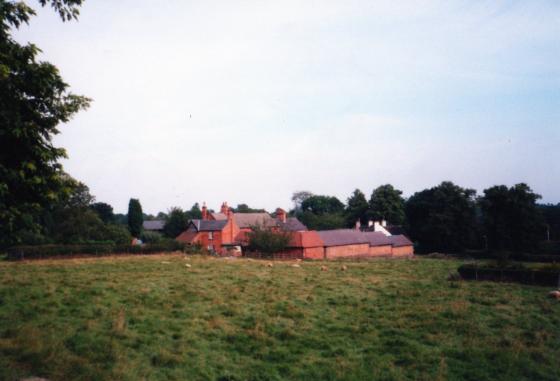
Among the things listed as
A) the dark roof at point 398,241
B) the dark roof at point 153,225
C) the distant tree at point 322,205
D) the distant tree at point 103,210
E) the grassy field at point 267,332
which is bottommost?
the grassy field at point 267,332

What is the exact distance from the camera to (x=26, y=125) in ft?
29.4

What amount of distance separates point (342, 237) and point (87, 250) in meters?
39.3

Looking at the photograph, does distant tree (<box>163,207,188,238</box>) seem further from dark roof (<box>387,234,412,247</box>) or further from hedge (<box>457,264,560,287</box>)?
hedge (<box>457,264,560,287</box>)

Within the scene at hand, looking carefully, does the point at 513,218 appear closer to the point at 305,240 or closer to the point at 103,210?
the point at 305,240

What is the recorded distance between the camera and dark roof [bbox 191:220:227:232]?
70062mm

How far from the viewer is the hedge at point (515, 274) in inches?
1080

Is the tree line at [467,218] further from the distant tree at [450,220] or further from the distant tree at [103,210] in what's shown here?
the distant tree at [103,210]

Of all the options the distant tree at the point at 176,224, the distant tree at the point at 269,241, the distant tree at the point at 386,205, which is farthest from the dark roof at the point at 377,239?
the distant tree at the point at 176,224

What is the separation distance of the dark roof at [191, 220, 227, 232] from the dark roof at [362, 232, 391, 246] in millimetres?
25714

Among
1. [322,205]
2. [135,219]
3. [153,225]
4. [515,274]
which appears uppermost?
[322,205]

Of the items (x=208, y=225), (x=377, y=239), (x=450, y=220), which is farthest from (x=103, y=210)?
(x=450, y=220)

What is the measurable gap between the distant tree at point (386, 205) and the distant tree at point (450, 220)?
21596 millimetres

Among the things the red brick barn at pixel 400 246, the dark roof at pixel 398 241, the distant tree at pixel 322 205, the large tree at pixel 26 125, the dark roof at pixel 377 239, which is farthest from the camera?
the distant tree at pixel 322 205

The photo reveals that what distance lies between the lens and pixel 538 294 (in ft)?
75.3
